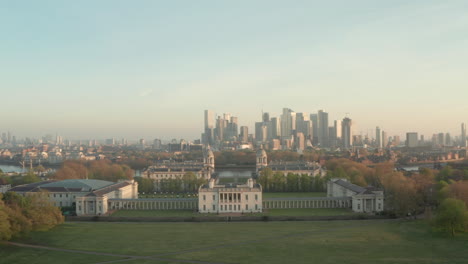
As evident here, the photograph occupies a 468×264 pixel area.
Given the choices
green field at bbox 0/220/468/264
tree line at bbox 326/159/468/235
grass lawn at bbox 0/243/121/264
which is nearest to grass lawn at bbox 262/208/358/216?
tree line at bbox 326/159/468/235

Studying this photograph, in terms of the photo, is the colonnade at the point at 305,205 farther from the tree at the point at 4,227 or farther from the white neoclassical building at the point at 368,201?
the tree at the point at 4,227

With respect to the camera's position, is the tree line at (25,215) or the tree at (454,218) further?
the tree at (454,218)

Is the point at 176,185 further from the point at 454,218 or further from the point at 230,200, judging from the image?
the point at 454,218

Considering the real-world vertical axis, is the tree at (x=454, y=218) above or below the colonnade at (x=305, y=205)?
above

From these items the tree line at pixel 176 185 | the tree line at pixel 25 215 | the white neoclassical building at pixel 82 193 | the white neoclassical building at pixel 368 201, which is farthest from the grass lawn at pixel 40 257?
the tree line at pixel 176 185

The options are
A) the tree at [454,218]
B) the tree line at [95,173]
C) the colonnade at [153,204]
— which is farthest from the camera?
the tree line at [95,173]

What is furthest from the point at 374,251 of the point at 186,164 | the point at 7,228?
the point at 186,164

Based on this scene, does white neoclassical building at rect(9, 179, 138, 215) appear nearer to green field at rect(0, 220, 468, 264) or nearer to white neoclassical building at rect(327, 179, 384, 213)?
green field at rect(0, 220, 468, 264)
